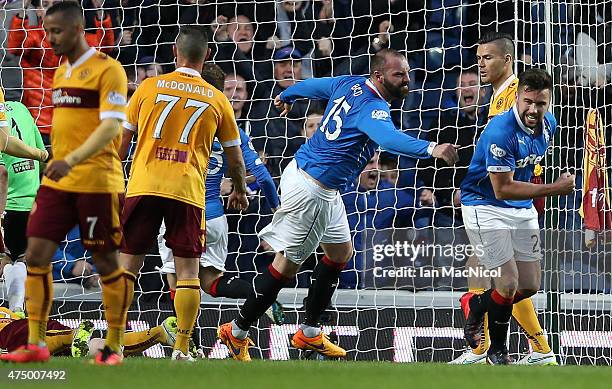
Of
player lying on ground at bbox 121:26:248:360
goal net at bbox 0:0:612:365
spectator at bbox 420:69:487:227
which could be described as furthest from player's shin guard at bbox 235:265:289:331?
spectator at bbox 420:69:487:227

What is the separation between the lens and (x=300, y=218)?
306 inches

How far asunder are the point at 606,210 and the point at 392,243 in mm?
1818

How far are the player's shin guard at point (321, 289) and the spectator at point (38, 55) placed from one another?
142 inches

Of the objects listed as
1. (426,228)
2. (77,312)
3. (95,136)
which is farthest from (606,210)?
(95,136)

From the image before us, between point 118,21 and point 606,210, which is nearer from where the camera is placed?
point 606,210

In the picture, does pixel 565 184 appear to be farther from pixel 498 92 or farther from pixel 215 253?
pixel 215 253

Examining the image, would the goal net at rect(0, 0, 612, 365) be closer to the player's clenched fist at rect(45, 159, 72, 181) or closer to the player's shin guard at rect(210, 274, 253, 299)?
the player's shin guard at rect(210, 274, 253, 299)

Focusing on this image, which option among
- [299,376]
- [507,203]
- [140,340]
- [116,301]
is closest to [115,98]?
[116,301]

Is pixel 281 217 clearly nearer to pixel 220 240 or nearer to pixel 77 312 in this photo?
pixel 220 240

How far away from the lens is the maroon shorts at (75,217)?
5434mm

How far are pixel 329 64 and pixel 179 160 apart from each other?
4866 millimetres

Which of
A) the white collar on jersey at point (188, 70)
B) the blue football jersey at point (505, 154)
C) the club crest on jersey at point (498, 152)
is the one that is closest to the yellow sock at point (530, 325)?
the blue football jersey at point (505, 154)

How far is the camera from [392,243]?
10.0 meters

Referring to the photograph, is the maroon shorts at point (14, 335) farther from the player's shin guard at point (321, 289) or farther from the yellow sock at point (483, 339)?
the yellow sock at point (483, 339)
